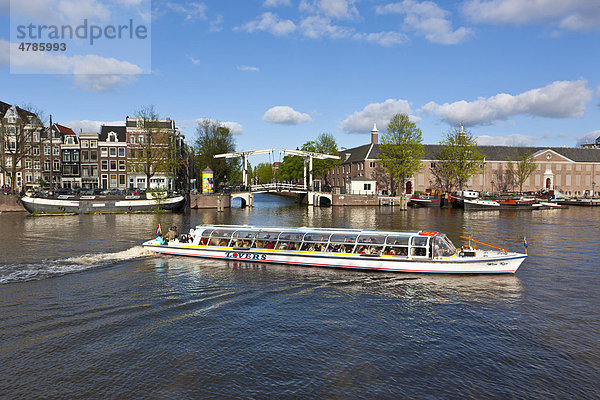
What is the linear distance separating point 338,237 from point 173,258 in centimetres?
1279

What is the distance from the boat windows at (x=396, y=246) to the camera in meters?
26.2

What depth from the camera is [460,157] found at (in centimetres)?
10131

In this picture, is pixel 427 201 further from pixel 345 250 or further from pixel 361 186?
pixel 345 250

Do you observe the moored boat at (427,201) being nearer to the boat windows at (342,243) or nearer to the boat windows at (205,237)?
the boat windows at (342,243)

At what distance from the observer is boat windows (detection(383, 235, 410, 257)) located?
1031 inches

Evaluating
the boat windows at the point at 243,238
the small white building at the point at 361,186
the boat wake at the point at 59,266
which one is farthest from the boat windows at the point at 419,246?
the small white building at the point at 361,186

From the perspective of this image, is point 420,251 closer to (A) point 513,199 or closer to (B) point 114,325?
(B) point 114,325

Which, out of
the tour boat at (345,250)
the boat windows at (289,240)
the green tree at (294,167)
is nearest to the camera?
the tour boat at (345,250)

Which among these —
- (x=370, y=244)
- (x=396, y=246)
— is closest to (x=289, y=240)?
(x=370, y=244)

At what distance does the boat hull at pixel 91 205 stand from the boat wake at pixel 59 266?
1531 inches

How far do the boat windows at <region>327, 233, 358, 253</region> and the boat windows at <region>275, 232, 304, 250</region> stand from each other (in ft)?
7.81

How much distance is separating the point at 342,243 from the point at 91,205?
5336 centimetres

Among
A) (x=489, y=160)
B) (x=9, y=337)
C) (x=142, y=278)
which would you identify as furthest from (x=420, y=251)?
(x=489, y=160)

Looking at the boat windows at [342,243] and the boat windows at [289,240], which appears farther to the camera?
the boat windows at [289,240]
